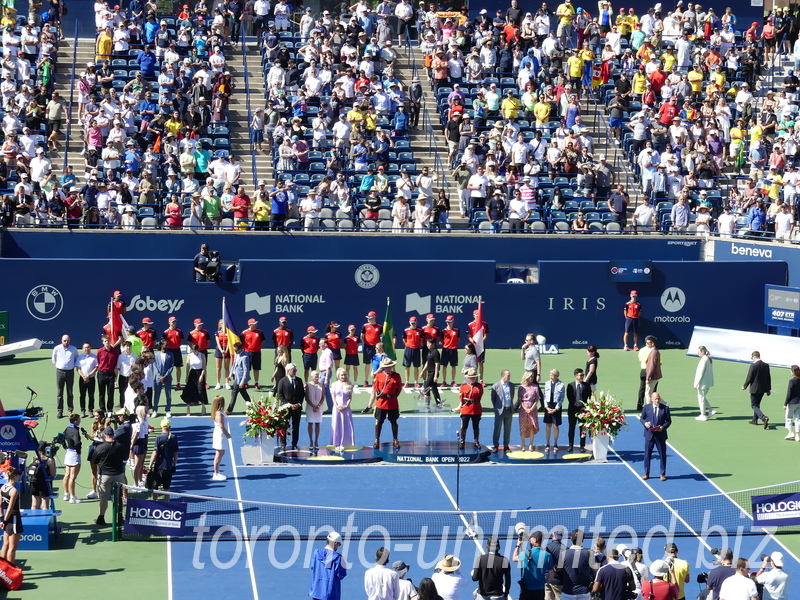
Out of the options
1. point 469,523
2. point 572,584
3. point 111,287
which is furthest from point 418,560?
point 111,287

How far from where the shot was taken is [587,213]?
131ft

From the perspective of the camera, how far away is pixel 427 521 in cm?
2203

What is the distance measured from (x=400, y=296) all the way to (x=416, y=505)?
13.4 metres

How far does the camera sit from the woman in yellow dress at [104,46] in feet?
141

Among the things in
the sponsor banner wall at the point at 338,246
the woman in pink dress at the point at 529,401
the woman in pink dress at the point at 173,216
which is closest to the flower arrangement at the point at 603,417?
the woman in pink dress at the point at 529,401

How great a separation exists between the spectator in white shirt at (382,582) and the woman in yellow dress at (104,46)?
29457 millimetres

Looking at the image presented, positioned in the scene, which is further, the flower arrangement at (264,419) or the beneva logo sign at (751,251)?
the beneva logo sign at (751,251)

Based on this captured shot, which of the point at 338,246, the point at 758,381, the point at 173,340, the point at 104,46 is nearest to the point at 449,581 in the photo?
the point at 758,381

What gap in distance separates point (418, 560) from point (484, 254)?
62.1ft

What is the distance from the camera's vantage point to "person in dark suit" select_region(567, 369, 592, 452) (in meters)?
26.1

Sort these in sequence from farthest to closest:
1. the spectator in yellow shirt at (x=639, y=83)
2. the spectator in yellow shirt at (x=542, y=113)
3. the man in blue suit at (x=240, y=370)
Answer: the spectator in yellow shirt at (x=639, y=83) → the spectator in yellow shirt at (x=542, y=113) → the man in blue suit at (x=240, y=370)

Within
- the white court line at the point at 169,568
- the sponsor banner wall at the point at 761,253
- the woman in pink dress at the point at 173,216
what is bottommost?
the white court line at the point at 169,568

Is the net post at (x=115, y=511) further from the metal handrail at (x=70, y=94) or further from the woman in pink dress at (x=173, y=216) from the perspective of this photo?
the metal handrail at (x=70, y=94)

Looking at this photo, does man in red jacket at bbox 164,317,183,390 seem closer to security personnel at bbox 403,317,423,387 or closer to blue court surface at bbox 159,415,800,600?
blue court surface at bbox 159,415,800,600
